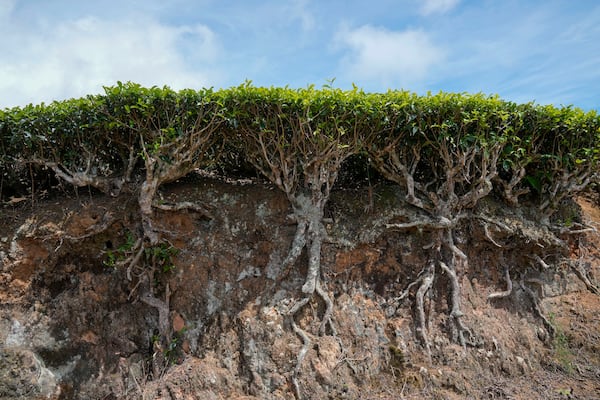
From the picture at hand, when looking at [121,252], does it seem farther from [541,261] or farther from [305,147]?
[541,261]

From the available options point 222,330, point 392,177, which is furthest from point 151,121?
point 392,177

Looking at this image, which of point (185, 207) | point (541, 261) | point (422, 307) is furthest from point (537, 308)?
point (185, 207)

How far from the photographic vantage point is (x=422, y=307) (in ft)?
25.3

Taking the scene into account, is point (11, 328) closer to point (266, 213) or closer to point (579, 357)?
point (266, 213)

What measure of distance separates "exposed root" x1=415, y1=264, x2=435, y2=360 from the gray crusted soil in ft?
0.33

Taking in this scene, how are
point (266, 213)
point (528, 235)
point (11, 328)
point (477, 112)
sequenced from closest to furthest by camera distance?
point (11, 328) < point (477, 112) < point (266, 213) < point (528, 235)

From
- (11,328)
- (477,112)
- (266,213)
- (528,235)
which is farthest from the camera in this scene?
(528,235)

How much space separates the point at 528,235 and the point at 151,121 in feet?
23.6

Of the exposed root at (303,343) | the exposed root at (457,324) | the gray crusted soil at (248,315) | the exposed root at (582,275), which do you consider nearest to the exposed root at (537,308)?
the gray crusted soil at (248,315)

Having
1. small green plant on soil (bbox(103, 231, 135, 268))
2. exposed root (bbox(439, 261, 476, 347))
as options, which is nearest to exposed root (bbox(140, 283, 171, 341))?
small green plant on soil (bbox(103, 231, 135, 268))

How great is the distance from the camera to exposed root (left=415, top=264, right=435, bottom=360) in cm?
756

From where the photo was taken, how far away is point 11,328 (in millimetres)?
6996

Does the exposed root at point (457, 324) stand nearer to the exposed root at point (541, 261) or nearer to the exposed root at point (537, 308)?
the exposed root at point (537, 308)

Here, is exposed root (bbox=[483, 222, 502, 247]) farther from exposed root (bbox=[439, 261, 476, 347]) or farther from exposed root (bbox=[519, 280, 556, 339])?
exposed root (bbox=[519, 280, 556, 339])
